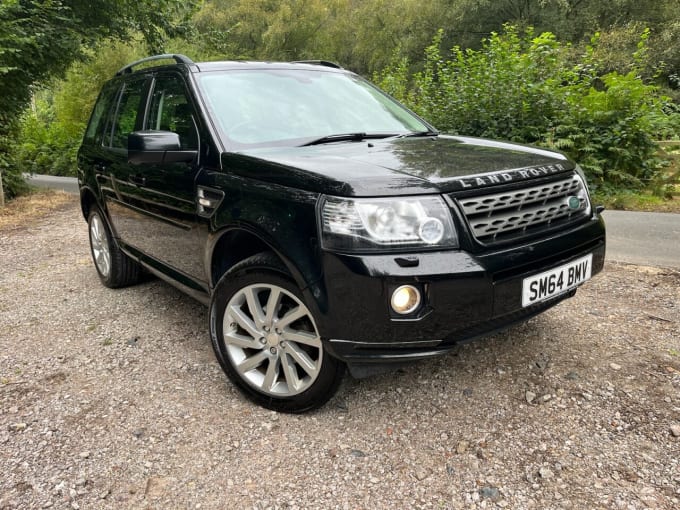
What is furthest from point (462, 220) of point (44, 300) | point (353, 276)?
point (44, 300)

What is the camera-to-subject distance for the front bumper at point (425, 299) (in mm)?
2061

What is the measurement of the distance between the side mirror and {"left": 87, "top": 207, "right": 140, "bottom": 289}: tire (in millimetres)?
1770

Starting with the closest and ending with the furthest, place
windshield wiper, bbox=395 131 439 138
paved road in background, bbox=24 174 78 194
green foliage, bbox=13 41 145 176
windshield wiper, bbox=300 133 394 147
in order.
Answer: windshield wiper, bbox=300 133 394 147, windshield wiper, bbox=395 131 439 138, paved road in background, bbox=24 174 78 194, green foliage, bbox=13 41 145 176

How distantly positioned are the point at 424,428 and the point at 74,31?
930cm

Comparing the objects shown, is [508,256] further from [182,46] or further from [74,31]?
[182,46]

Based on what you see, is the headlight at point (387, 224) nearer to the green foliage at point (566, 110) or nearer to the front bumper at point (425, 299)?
the front bumper at point (425, 299)

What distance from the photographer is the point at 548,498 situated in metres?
2.00

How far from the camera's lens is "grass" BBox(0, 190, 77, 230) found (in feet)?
28.0

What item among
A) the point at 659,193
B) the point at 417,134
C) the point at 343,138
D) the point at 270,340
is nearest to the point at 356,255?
the point at 270,340

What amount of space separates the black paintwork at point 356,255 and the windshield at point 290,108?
10cm

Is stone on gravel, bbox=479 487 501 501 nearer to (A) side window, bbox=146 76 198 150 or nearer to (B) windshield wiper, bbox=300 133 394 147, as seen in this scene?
(B) windshield wiper, bbox=300 133 394 147

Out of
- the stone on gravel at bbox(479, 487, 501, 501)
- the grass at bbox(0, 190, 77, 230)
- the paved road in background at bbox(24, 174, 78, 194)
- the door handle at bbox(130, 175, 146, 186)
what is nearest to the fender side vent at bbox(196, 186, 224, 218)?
the door handle at bbox(130, 175, 146, 186)

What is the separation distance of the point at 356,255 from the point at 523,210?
84 cm

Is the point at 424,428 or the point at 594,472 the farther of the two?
the point at 424,428
